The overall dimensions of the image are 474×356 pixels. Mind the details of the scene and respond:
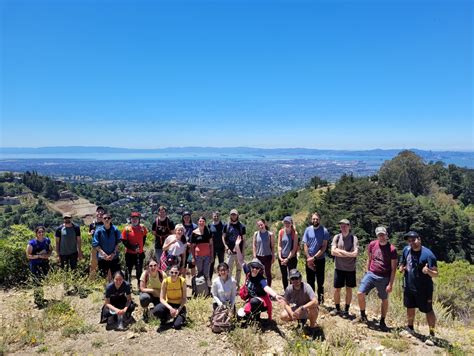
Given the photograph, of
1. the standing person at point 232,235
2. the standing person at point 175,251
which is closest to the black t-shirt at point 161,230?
the standing person at point 175,251

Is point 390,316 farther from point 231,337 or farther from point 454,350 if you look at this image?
point 231,337

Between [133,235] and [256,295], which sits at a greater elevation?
[133,235]

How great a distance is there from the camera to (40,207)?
40.0 m

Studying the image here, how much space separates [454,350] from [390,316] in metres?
1.48

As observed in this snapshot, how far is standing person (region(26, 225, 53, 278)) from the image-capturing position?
6.26m

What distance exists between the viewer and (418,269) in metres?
4.87

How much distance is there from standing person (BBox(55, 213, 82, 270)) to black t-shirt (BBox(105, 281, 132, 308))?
1583mm

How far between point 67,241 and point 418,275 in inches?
238

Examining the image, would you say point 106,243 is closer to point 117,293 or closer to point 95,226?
point 95,226

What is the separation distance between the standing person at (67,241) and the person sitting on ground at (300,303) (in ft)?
13.5

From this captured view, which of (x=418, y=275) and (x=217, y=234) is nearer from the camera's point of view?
(x=418, y=275)

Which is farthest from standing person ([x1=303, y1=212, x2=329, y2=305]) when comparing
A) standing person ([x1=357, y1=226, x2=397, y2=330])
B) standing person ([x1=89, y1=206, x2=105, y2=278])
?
standing person ([x1=89, y1=206, x2=105, y2=278])

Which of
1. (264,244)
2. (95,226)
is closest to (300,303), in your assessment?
(264,244)

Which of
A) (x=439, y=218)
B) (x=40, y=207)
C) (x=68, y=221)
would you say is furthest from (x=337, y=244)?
(x=40, y=207)
